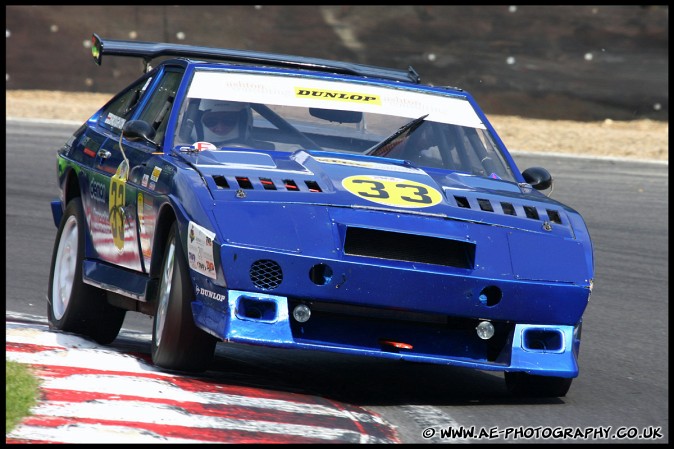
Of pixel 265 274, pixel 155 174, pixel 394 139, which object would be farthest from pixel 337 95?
pixel 265 274

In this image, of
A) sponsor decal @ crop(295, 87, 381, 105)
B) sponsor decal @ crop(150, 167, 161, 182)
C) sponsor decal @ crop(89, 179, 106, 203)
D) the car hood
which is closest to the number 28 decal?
the car hood

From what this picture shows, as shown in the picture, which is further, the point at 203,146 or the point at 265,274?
the point at 203,146

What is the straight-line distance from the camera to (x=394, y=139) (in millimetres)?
6836

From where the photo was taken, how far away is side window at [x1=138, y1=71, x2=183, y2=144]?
675 cm

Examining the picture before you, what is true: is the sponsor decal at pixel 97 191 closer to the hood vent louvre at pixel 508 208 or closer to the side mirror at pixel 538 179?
the hood vent louvre at pixel 508 208

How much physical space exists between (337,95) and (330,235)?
1686 millimetres

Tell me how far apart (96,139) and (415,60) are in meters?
10.9

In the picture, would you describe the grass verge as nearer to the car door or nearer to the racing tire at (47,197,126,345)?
the car door

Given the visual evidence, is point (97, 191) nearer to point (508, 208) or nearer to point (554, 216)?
point (508, 208)

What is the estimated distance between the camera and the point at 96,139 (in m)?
7.48

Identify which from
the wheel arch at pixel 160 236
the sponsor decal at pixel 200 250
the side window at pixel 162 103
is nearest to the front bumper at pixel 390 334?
the sponsor decal at pixel 200 250

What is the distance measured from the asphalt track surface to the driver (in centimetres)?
110

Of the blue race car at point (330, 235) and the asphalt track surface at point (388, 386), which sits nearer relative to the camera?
the asphalt track surface at point (388, 386)

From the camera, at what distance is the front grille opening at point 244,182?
565cm
